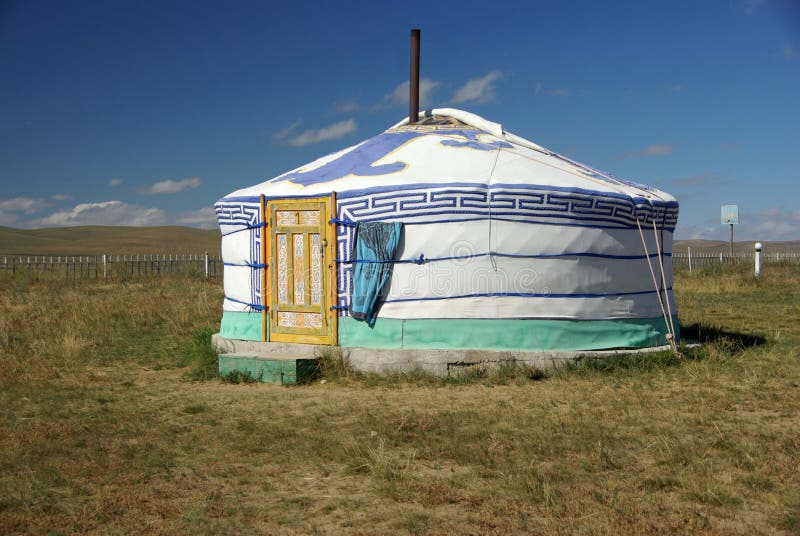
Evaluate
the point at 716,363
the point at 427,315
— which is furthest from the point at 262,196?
the point at 716,363

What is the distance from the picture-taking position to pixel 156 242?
6088cm

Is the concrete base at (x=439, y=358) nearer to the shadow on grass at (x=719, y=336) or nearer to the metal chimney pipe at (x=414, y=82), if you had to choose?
the shadow on grass at (x=719, y=336)

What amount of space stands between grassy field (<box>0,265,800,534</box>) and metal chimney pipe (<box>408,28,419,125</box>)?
10.8 feet

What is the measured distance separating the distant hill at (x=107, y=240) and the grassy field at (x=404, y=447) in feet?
150

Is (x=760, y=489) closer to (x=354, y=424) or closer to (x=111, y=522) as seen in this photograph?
(x=354, y=424)

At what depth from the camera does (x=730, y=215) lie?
2003 centimetres

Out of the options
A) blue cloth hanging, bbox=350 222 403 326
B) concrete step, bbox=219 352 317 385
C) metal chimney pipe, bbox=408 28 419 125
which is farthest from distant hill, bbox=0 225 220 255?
blue cloth hanging, bbox=350 222 403 326

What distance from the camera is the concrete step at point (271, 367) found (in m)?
6.38

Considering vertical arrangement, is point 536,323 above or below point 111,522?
above

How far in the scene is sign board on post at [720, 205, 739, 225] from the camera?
65.1 feet

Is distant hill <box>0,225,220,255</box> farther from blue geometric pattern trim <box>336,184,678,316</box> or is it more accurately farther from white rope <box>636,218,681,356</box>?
white rope <box>636,218,681,356</box>

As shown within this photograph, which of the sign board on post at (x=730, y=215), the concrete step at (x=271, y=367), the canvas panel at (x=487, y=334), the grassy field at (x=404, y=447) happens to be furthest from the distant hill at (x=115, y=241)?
the grassy field at (x=404, y=447)

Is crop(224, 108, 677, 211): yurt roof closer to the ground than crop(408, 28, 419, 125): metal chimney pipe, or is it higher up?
closer to the ground

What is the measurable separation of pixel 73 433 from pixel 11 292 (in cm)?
1266
